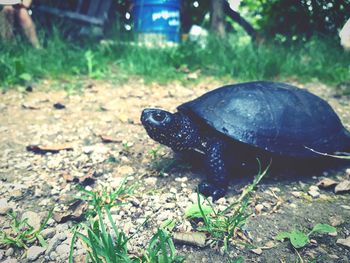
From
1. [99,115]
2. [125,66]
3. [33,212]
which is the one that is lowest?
[33,212]

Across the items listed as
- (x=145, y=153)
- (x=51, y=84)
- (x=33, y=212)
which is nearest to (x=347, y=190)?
(x=145, y=153)

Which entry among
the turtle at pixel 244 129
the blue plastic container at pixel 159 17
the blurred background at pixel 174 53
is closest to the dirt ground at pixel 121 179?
the turtle at pixel 244 129

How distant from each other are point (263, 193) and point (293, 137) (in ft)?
1.54

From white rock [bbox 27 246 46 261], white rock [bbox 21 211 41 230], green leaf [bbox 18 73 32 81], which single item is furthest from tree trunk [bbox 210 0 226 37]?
white rock [bbox 27 246 46 261]

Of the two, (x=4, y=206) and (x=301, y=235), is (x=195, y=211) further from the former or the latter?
(x=4, y=206)

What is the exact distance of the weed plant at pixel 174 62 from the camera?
14.4ft

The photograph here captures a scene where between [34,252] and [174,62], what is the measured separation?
381 centimetres

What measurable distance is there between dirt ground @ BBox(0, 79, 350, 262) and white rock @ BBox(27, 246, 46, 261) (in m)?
0.01

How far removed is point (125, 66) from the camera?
4828mm

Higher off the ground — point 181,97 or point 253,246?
point 181,97

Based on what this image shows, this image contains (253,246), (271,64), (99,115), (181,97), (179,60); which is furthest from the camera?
(179,60)

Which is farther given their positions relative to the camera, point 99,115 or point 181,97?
point 181,97

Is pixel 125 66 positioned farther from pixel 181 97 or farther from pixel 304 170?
pixel 304 170

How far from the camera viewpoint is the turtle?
216 centimetres
